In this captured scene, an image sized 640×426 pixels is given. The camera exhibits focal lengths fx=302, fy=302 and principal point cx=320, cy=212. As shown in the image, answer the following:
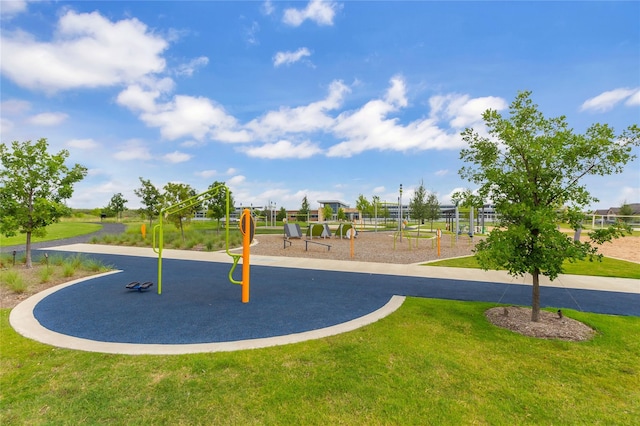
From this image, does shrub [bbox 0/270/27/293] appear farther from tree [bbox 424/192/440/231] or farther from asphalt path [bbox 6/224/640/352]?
tree [bbox 424/192/440/231]

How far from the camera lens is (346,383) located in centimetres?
348

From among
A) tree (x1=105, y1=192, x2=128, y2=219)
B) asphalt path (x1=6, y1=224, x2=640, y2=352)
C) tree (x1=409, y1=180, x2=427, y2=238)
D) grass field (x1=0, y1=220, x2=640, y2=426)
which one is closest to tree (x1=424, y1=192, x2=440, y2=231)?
tree (x1=409, y1=180, x2=427, y2=238)

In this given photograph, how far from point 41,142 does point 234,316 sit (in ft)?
33.2

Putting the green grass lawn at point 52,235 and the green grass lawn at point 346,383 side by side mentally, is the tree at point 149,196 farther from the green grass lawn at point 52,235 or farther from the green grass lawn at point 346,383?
the green grass lawn at point 346,383

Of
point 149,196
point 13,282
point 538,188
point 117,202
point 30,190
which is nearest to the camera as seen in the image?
point 538,188

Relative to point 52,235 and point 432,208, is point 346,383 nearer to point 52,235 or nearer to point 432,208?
point 52,235

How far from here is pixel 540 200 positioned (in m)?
5.29

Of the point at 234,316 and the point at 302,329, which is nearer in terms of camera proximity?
the point at 302,329

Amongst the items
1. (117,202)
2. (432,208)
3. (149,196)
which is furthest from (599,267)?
(117,202)

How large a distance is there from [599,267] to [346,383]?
12.5 metres

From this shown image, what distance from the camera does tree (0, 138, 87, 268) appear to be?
9875mm

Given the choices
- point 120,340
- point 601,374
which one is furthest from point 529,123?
point 120,340

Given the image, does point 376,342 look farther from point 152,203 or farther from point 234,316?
point 152,203

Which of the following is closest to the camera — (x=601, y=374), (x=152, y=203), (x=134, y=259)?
(x=601, y=374)
